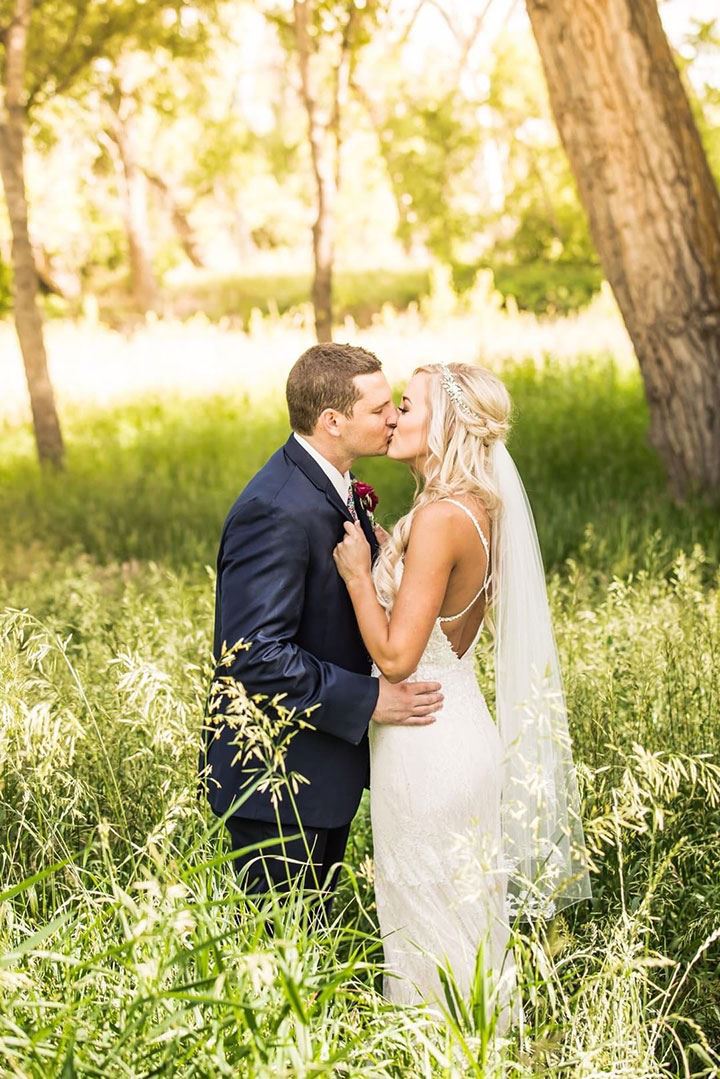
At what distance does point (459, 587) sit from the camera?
322 cm

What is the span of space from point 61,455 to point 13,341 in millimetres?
12829

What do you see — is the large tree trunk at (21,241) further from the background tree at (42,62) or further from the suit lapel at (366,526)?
the suit lapel at (366,526)

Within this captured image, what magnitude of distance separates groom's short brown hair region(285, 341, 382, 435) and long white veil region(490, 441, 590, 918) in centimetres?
43

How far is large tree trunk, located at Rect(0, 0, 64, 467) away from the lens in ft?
33.3

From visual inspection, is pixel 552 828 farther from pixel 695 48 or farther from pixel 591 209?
pixel 695 48

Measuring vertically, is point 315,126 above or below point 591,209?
above

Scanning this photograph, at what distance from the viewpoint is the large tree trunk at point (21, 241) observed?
400 inches

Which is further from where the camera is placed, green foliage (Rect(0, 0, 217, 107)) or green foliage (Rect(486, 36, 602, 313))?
green foliage (Rect(486, 36, 602, 313))

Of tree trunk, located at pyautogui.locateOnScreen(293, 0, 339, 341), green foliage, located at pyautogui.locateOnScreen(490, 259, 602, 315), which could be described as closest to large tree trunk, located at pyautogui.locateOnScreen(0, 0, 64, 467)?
tree trunk, located at pyautogui.locateOnScreen(293, 0, 339, 341)

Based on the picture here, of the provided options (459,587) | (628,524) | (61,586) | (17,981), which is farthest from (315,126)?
(17,981)

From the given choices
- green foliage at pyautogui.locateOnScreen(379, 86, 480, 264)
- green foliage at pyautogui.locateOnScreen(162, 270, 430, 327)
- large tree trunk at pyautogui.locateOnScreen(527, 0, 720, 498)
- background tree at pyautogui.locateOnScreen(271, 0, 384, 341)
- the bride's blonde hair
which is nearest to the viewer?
the bride's blonde hair

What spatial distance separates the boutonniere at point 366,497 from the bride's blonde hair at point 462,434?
7.5 inches

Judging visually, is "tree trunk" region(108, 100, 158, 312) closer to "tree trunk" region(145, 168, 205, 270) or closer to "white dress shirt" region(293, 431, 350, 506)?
"tree trunk" region(145, 168, 205, 270)

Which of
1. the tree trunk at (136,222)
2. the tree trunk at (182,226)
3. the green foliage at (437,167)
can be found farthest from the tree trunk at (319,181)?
the tree trunk at (182,226)
